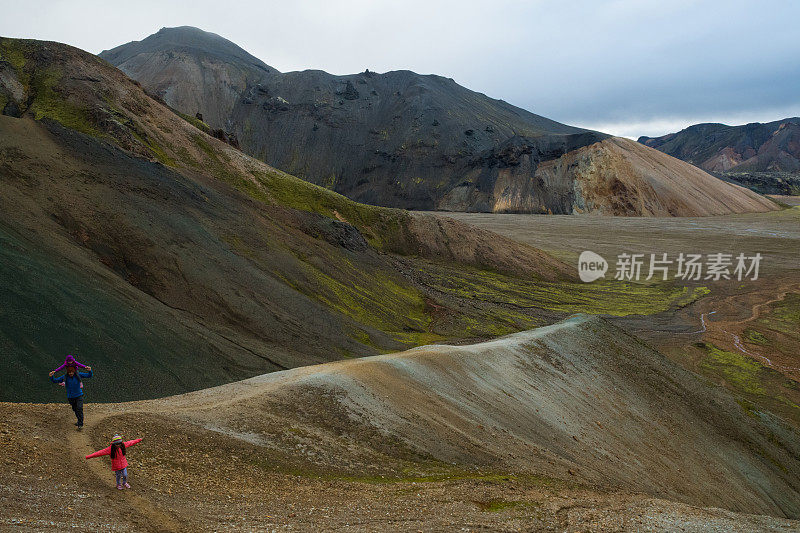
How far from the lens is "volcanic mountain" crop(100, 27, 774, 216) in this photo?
13100 cm

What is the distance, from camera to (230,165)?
52.2 metres

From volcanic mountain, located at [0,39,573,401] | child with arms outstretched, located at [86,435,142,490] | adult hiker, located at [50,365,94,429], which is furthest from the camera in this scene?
volcanic mountain, located at [0,39,573,401]

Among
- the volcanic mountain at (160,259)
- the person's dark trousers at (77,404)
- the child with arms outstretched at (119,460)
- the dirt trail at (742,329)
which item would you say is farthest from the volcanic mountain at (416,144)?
the child with arms outstretched at (119,460)

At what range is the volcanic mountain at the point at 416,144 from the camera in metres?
131

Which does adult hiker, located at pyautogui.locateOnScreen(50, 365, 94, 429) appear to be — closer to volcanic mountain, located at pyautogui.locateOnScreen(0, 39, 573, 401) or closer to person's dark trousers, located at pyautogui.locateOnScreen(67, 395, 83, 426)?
person's dark trousers, located at pyautogui.locateOnScreen(67, 395, 83, 426)

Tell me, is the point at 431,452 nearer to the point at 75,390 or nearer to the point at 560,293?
the point at 75,390

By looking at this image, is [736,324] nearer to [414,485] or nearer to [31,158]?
[414,485]

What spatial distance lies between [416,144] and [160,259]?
13111 cm

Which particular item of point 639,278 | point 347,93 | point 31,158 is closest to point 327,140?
point 347,93

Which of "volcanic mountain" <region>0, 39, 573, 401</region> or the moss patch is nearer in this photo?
"volcanic mountain" <region>0, 39, 573, 401</region>

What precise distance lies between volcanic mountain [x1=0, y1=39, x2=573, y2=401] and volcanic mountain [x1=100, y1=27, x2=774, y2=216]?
8312cm

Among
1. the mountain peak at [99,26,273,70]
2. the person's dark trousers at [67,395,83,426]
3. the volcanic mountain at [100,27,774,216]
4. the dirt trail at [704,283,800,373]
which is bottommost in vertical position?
the dirt trail at [704,283,800,373]

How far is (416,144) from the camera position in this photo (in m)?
154

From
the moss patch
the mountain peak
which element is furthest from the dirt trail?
the mountain peak
